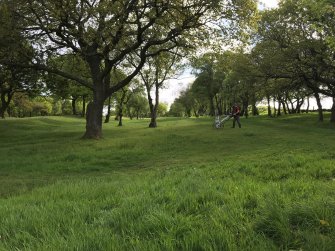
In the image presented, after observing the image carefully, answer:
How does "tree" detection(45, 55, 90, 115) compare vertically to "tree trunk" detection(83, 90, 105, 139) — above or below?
above

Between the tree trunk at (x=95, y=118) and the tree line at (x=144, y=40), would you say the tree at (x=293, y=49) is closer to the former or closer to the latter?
the tree line at (x=144, y=40)

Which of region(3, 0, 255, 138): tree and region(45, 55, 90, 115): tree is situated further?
region(45, 55, 90, 115): tree

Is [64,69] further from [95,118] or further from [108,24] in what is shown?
[108,24]

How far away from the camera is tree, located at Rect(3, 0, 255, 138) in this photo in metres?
21.3

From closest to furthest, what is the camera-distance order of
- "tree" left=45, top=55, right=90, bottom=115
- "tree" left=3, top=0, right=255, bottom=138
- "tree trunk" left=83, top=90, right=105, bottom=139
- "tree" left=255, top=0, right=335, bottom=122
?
"tree" left=3, top=0, right=255, bottom=138 → "tree trunk" left=83, top=90, right=105, bottom=139 → "tree" left=45, top=55, right=90, bottom=115 → "tree" left=255, top=0, right=335, bottom=122

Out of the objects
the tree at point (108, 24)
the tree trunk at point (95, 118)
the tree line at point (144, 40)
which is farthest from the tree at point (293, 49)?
the tree trunk at point (95, 118)

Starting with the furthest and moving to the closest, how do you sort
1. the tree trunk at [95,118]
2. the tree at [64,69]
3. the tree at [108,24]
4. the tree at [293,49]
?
the tree at [293,49]
the tree at [64,69]
the tree trunk at [95,118]
the tree at [108,24]

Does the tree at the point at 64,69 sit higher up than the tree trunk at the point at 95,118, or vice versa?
the tree at the point at 64,69

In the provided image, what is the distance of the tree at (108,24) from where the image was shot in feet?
70.0

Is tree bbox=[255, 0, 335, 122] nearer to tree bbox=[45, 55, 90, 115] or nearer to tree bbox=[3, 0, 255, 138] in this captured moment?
tree bbox=[3, 0, 255, 138]

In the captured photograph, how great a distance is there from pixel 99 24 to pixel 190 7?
590 centimetres

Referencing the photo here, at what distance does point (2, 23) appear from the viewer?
2139 cm

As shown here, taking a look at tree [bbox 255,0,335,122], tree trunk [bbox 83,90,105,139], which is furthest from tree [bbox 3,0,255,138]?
tree [bbox 255,0,335,122]

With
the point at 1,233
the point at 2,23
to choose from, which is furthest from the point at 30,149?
the point at 1,233
